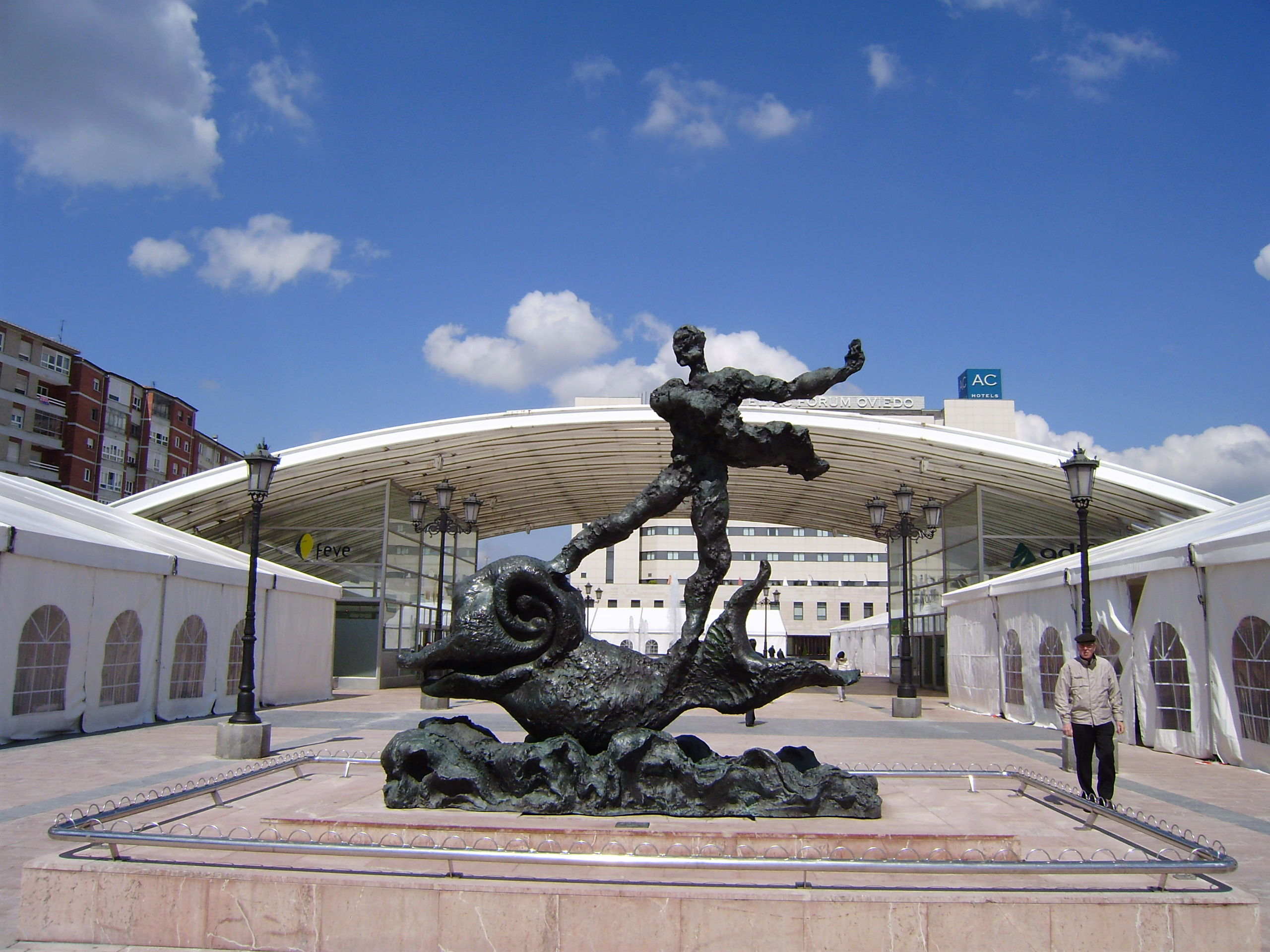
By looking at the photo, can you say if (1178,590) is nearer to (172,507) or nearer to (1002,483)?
(1002,483)

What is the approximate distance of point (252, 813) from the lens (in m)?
5.82

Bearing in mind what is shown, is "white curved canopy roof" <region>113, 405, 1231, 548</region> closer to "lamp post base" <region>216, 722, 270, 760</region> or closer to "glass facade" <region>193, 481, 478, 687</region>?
"glass facade" <region>193, 481, 478, 687</region>

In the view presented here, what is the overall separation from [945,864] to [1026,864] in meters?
0.39

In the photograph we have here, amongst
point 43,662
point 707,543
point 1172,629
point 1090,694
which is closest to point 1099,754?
point 1090,694

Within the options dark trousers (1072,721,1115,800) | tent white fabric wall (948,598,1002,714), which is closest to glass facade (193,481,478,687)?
tent white fabric wall (948,598,1002,714)

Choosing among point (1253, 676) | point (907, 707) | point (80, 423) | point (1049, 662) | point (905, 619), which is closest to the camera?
point (1253, 676)

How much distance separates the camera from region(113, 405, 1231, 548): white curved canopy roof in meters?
21.8

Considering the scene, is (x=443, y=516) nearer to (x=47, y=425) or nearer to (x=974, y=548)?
(x=974, y=548)

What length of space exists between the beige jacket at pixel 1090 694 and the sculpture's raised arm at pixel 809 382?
303 centimetres

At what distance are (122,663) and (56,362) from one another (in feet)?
143

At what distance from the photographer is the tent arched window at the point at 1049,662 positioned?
14.7m

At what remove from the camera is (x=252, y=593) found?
11.2 meters

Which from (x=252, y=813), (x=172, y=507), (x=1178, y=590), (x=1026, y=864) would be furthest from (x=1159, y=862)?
(x=172, y=507)

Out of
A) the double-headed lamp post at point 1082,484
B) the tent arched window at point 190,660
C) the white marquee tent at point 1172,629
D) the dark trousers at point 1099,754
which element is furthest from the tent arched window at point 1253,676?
the tent arched window at point 190,660
